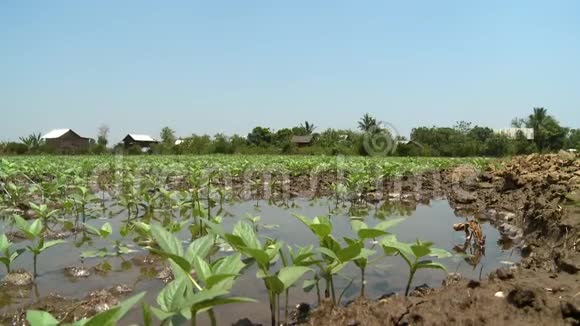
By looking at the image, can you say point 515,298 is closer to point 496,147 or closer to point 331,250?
point 331,250

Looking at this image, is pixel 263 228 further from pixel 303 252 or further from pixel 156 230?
pixel 156 230

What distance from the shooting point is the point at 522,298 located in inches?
75.9

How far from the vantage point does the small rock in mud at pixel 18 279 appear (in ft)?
9.46

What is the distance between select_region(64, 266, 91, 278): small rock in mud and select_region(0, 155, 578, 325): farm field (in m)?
0.02

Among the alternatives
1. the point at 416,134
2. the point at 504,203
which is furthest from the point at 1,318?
the point at 416,134

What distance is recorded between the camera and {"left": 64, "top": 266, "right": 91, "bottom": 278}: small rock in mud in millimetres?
3220

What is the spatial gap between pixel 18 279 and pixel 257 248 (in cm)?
193

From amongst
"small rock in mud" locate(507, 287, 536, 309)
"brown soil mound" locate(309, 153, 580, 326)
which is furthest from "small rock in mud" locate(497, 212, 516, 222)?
"small rock in mud" locate(507, 287, 536, 309)


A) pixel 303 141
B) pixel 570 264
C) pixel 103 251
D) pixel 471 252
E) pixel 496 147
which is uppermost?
pixel 303 141

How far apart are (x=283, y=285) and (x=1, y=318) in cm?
156

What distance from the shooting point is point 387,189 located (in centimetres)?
973

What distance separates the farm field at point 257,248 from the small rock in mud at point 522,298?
1.18 ft

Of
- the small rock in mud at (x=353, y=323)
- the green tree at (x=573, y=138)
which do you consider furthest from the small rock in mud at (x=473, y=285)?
the green tree at (x=573, y=138)

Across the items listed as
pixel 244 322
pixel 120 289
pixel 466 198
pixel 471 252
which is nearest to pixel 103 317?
pixel 244 322
